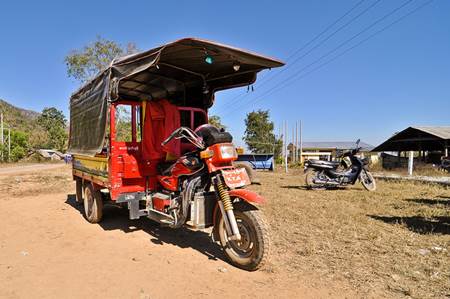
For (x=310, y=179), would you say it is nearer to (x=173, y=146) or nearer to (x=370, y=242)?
(x=370, y=242)

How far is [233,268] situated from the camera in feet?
13.1

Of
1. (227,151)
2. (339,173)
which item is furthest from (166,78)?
(339,173)

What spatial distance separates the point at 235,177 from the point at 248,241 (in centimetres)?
83

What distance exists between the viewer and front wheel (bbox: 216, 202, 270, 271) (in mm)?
3766

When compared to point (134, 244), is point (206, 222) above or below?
above

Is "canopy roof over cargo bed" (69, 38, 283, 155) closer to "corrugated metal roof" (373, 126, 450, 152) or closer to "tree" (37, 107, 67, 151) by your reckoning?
"corrugated metal roof" (373, 126, 450, 152)

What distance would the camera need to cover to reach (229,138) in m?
4.52

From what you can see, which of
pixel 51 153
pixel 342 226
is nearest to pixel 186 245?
pixel 342 226

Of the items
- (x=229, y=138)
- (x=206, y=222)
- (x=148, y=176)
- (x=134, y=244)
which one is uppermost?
(x=229, y=138)

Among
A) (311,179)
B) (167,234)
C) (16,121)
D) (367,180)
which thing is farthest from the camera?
(16,121)

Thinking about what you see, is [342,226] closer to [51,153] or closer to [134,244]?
[134,244]

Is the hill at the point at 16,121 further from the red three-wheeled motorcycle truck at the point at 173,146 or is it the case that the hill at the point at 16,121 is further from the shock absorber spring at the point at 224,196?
the shock absorber spring at the point at 224,196

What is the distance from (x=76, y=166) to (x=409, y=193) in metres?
9.26

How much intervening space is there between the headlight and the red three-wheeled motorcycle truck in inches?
0.5
